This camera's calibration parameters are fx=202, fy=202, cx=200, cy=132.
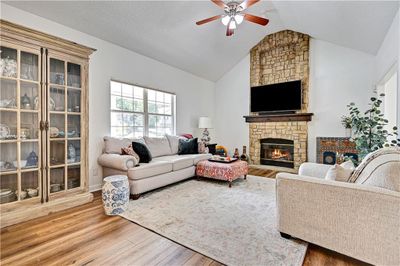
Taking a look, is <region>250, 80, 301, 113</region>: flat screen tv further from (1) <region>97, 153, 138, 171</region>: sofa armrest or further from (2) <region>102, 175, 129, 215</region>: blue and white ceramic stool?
(2) <region>102, 175, 129, 215</region>: blue and white ceramic stool

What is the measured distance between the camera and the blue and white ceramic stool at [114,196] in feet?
8.37

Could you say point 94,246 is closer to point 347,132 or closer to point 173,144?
point 173,144

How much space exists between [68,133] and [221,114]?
14.9 feet

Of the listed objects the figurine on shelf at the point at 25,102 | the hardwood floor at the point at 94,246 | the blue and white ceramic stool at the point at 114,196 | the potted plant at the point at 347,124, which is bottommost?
the hardwood floor at the point at 94,246

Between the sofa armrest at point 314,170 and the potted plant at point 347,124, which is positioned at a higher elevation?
the potted plant at point 347,124

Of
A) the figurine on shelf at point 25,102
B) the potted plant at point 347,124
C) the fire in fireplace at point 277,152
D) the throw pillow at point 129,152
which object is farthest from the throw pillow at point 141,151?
the potted plant at point 347,124

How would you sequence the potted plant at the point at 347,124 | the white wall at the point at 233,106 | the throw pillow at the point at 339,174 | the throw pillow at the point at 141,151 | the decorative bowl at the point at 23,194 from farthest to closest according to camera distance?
the white wall at the point at 233,106, the potted plant at the point at 347,124, the throw pillow at the point at 141,151, the decorative bowl at the point at 23,194, the throw pillow at the point at 339,174

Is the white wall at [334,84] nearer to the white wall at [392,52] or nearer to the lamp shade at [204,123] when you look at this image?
the white wall at [392,52]

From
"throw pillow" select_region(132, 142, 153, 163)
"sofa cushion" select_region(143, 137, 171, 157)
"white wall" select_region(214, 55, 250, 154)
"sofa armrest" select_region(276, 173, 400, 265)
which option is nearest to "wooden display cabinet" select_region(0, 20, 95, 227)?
"throw pillow" select_region(132, 142, 153, 163)

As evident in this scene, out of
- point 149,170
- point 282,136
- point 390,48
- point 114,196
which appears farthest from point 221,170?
point 390,48

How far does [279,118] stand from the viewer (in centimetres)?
539

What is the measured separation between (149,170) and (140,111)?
1777 millimetres

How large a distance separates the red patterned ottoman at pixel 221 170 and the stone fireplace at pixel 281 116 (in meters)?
1.90

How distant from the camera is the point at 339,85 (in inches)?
187
